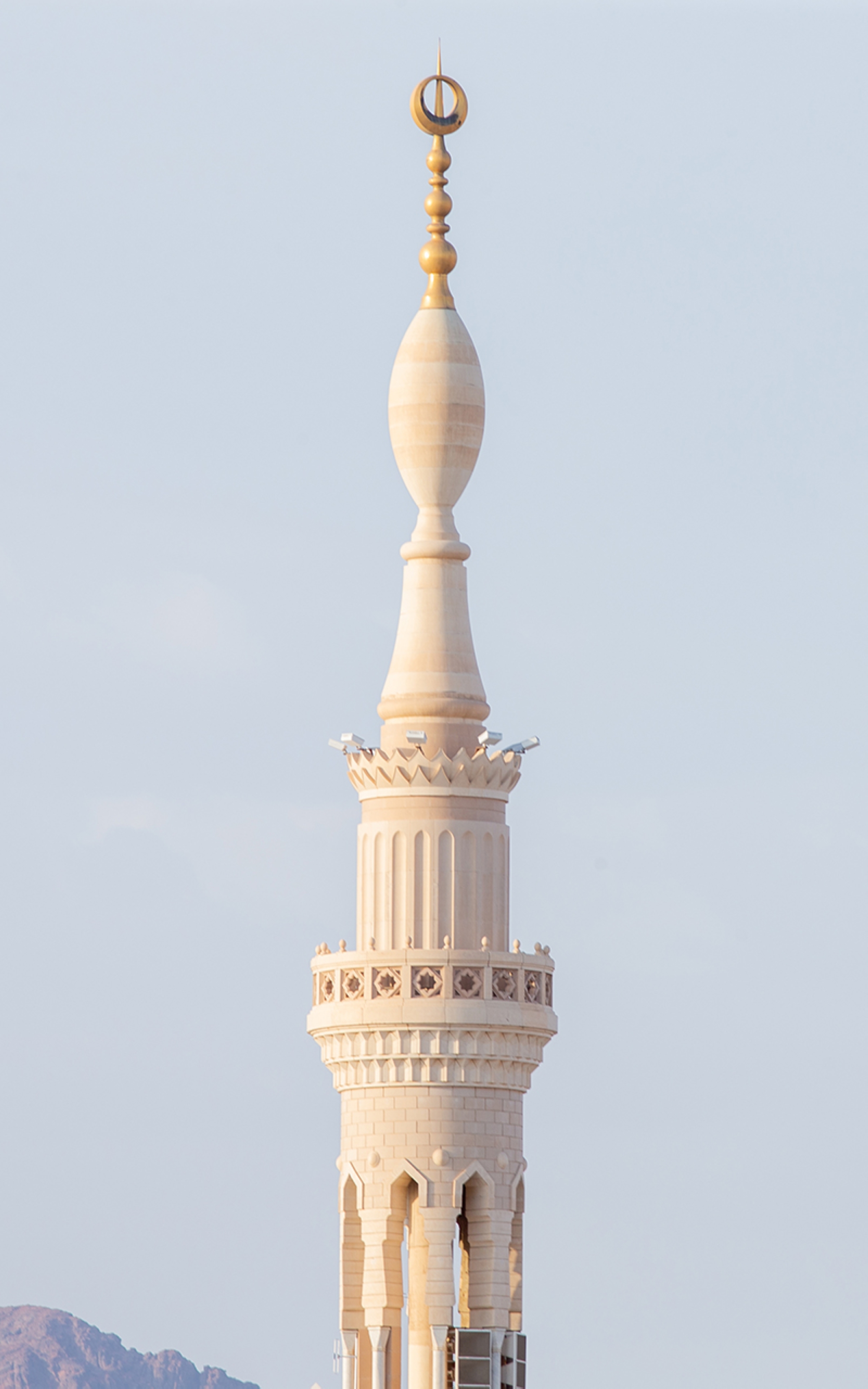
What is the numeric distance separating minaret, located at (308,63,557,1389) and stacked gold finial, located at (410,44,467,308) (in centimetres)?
128

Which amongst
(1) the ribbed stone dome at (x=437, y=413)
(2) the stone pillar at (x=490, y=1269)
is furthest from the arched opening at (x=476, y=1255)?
(1) the ribbed stone dome at (x=437, y=413)

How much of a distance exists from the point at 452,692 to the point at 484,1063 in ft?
22.0

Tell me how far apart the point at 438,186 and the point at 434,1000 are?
49.9 ft

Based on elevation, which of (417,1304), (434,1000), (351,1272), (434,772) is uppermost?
(434,772)

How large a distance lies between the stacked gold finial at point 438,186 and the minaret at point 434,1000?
50.4 inches

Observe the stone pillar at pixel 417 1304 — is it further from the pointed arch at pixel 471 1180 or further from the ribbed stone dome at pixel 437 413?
the ribbed stone dome at pixel 437 413

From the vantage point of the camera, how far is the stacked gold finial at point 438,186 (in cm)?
5766

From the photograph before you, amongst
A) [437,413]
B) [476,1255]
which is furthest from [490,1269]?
[437,413]

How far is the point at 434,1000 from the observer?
5488cm

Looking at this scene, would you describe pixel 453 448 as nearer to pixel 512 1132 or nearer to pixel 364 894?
pixel 364 894

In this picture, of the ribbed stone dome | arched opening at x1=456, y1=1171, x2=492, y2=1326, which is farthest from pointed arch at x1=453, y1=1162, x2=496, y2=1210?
the ribbed stone dome

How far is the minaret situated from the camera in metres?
54.7

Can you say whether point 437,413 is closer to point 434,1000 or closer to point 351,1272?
point 434,1000

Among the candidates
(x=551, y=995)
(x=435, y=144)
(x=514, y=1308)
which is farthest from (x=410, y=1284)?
(x=435, y=144)
